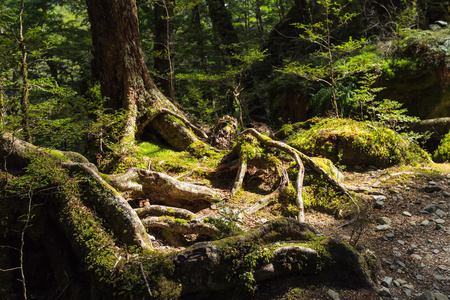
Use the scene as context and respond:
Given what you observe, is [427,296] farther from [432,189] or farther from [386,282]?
[432,189]

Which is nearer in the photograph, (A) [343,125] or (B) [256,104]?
(A) [343,125]

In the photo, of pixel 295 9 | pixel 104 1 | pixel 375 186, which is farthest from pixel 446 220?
pixel 295 9

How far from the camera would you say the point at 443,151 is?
22.8ft

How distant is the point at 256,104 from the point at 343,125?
7.65 meters

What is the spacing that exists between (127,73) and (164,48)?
3.72m

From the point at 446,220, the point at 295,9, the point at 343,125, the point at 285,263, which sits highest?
the point at 295,9

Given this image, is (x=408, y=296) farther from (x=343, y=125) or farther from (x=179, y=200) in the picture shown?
(x=343, y=125)

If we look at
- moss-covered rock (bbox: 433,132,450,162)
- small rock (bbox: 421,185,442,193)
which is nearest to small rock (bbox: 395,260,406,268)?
small rock (bbox: 421,185,442,193)

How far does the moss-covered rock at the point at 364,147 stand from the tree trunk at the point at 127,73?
3468 millimetres

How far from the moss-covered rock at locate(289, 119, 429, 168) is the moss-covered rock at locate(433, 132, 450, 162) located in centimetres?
66

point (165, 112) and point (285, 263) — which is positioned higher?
point (165, 112)

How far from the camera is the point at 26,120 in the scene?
445cm

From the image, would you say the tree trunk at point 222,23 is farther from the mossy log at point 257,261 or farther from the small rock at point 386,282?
the small rock at point 386,282

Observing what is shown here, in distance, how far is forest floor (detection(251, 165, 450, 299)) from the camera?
2.77 metres
